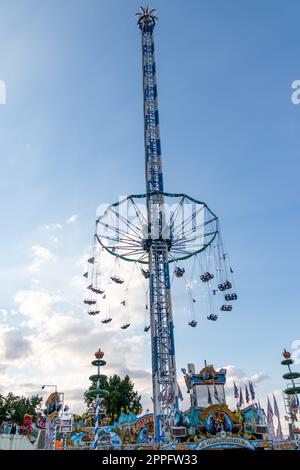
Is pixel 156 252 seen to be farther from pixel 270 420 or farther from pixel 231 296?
pixel 270 420

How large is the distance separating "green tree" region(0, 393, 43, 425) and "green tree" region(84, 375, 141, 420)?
9819 mm

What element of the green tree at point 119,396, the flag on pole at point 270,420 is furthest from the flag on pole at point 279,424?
the green tree at point 119,396

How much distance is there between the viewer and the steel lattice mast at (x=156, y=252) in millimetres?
34031

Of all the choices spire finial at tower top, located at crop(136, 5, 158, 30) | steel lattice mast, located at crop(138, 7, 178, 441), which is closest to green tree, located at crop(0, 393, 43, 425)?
steel lattice mast, located at crop(138, 7, 178, 441)

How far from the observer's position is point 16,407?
202 feet

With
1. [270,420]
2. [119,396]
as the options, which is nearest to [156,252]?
[270,420]

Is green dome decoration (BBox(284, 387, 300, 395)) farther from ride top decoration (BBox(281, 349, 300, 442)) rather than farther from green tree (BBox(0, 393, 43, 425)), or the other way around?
green tree (BBox(0, 393, 43, 425))

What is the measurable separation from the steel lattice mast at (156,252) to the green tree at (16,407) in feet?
120

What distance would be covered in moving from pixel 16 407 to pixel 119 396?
54.9ft

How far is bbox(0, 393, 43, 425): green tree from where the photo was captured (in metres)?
60.5

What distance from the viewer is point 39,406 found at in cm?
6556

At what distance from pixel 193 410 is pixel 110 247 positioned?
1694 centimetres

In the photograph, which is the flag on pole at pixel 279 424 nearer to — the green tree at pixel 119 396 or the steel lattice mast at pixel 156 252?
the steel lattice mast at pixel 156 252
